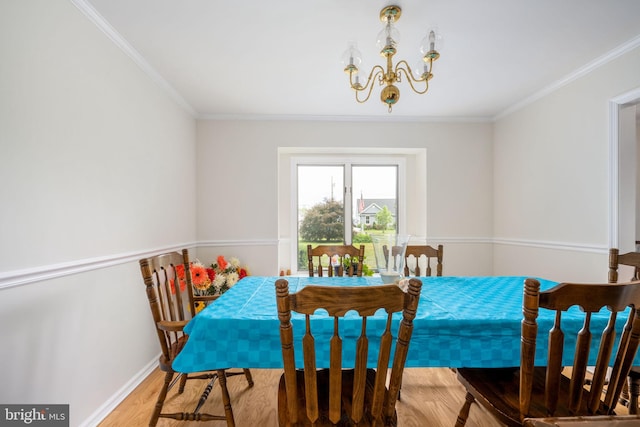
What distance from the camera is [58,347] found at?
1.57 m

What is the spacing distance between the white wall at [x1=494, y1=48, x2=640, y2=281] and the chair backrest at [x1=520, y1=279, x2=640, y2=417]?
1.77 m

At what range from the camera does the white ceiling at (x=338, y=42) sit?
180 cm

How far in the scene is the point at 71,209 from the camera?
5.45 ft

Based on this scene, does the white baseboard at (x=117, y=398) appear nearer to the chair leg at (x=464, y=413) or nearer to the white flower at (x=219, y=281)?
the white flower at (x=219, y=281)

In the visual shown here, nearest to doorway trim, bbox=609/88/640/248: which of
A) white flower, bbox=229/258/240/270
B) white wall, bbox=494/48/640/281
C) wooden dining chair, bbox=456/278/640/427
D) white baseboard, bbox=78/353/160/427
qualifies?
white wall, bbox=494/48/640/281

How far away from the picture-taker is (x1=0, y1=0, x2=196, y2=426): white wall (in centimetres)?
134

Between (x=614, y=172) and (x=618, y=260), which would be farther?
(x=614, y=172)

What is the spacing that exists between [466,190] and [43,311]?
383 centimetres

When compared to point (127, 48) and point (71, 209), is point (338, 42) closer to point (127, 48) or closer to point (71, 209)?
point (127, 48)

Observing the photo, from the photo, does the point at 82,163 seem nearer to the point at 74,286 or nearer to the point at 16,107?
the point at 16,107

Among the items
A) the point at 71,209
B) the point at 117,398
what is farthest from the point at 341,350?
the point at 117,398

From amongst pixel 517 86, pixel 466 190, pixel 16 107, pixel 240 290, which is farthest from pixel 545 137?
pixel 16 107

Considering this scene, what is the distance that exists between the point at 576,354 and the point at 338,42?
2.06 meters

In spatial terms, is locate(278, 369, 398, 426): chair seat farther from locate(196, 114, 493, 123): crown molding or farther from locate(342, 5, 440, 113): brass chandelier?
locate(196, 114, 493, 123): crown molding
